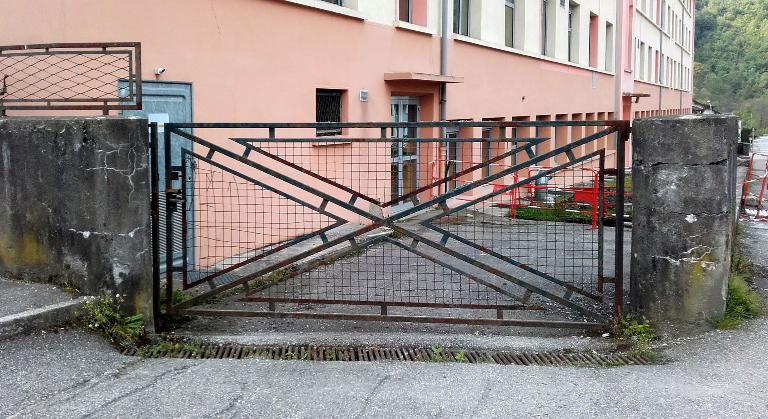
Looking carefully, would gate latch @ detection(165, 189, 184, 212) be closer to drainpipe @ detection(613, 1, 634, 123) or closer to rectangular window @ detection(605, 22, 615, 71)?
rectangular window @ detection(605, 22, 615, 71)

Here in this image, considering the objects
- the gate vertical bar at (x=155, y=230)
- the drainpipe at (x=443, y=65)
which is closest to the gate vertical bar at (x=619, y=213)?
the gate vertical bar at (x=155, y=230)

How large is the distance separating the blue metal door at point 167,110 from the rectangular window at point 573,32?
1728 cm

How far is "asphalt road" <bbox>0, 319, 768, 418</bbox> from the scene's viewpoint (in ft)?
15.2

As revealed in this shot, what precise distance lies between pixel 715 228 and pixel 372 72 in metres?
7.14

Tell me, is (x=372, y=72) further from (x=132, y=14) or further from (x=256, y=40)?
(x=132, y=14)

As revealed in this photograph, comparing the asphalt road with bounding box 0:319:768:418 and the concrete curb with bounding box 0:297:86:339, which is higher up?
the concrete curb with bounding box 0:297:86:339

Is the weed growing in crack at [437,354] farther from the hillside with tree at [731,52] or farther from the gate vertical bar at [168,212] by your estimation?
the hillside with tree at [731,52]

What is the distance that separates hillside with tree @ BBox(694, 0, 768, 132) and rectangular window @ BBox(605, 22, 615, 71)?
5737 cm

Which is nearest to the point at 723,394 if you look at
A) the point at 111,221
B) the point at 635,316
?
the point at 635,316

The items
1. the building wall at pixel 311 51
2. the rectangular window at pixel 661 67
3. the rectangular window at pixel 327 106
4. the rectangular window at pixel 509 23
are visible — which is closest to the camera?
the building wall at pixel 311 51

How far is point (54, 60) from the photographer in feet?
23.9

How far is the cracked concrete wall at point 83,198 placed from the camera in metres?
5.84

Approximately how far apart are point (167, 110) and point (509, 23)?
462 inches

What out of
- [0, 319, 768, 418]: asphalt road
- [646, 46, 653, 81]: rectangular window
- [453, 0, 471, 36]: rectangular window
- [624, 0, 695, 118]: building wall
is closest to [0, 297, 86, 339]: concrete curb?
[0, 319, 768, 418]: asphalt road
